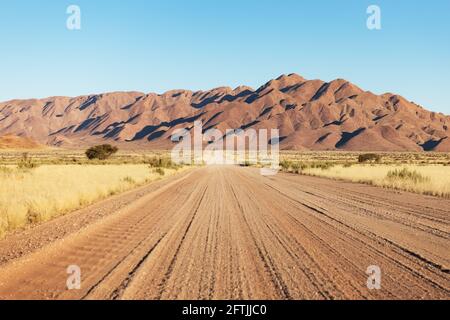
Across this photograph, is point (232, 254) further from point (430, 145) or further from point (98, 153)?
point (430, 145)

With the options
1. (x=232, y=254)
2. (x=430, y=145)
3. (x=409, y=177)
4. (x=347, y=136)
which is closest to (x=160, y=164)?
(x=409, y=177)

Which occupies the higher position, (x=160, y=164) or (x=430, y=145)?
(x=430, y=145)

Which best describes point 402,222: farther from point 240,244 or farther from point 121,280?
point 121,280

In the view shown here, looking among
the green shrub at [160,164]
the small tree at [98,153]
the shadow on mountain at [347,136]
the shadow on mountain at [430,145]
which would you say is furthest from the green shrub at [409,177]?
the shadow on mountain at [430,145]

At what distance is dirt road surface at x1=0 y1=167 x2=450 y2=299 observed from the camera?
6.30 metres

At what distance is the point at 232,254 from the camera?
8.49 meters

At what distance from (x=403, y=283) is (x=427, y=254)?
227cm

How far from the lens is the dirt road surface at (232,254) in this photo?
630 cm

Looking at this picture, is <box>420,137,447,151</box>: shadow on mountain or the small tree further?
<box>420,137,447,151</box>: shadow on mountain

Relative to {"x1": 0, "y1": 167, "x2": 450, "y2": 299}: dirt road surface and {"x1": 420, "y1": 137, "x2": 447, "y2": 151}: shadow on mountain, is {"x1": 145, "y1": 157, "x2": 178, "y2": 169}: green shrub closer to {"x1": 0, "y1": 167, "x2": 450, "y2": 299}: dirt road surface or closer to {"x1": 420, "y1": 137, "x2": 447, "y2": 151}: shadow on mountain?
{"x1": 0, "y1": 167, "x2": 450, "y2": 299}: dirt road surface

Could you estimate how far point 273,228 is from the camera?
1140cm

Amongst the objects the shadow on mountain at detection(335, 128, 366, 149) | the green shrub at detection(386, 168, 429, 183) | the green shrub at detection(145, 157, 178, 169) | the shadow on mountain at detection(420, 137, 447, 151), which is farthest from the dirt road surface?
the shadow on mountain at detection(420, 137, 447, 151)

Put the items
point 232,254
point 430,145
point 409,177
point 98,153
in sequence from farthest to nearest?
1. point 430,145
2. point 98,153
3. point 409,177
4. point 232,254
